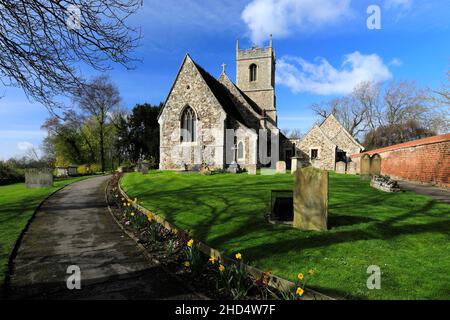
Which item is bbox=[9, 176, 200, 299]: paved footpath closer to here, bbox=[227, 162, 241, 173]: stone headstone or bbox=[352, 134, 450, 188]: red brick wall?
bbox=[227, 162, 241, 173]: stone headstone

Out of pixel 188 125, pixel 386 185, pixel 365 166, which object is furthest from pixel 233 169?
pixel 386 185

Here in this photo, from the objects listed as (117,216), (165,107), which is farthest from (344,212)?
(165,107)

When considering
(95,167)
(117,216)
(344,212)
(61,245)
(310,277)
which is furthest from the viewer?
(95,167)

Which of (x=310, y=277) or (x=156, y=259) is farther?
(x=156, y=259)

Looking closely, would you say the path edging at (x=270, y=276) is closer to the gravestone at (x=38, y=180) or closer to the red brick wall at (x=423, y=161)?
the red brick wall at (x=423, y=161)

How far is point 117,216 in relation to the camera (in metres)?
8.70

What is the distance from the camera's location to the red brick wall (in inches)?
500

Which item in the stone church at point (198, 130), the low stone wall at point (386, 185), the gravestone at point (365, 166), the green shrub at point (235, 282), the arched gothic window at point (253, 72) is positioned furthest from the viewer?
the arched gothic window at point (253, 72)

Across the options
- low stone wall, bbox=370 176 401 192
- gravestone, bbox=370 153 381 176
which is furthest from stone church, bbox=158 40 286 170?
low stone wall, bbox=370 176 401 192

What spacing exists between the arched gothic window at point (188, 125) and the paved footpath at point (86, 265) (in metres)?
16.9

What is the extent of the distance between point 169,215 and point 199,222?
4.41 feet

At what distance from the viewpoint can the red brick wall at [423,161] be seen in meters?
12.7

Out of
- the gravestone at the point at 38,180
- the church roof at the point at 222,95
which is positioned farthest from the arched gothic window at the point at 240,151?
the gravestone at the point at 38,180
